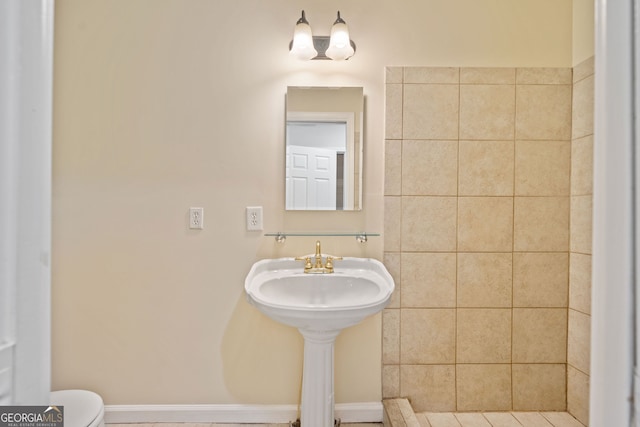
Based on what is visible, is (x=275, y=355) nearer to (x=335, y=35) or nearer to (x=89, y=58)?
(x=335, y=35)

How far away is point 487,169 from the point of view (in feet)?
5.73

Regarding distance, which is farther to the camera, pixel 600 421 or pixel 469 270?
pixel 469 270

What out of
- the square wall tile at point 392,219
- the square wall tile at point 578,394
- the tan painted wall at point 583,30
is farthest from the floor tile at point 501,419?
the tan painted wall at point 583,30

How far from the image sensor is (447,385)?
175 cm

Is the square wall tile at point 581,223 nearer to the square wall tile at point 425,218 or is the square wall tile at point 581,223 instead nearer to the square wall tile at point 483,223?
the square wall tile at point 483,223

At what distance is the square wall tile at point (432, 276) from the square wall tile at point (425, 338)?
60 millimetres

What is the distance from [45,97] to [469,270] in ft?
5.79

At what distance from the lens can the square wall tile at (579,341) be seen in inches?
64.5

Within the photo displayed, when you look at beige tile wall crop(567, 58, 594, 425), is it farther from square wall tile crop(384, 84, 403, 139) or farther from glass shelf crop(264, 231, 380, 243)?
glass shelf crop(264, 231, 380, 243)

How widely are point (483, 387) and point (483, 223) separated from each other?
2.70 feet

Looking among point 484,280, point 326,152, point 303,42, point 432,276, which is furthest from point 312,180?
point 484,280

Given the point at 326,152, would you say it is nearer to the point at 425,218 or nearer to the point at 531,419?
the point at 425,218

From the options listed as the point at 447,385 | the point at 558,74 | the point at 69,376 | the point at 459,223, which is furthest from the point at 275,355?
the point at 558,74

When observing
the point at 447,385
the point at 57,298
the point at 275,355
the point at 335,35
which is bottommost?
the point at 447,385
